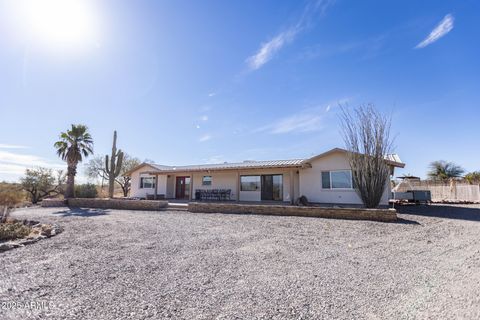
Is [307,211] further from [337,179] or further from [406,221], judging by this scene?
[337,179]

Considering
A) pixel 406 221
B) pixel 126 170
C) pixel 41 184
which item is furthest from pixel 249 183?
pixel 126 170

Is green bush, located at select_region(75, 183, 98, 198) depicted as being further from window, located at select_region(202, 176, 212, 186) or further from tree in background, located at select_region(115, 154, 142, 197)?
window, located at select_region(202, 176, 212, 186)

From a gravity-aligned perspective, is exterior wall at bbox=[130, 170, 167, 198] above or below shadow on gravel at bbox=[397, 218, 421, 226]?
above

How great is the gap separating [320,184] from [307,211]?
17.1 ft

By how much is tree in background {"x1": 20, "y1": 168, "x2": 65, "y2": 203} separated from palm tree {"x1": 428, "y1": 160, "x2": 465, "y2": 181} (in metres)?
42.9

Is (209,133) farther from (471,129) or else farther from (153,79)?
(471,129)

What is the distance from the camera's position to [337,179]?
14422 mm

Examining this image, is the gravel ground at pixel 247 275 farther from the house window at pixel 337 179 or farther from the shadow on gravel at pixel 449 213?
the house window at pixel 337 179

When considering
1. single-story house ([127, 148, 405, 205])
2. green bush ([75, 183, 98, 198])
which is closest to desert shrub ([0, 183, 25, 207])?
green bush ([75, 183, 98, 198])

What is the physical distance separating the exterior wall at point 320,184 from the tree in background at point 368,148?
2.64 m

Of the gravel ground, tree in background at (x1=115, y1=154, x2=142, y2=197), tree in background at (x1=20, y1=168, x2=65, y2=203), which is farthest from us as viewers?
tree in background at (x1=115, y1=154, x2=142, y2=197)

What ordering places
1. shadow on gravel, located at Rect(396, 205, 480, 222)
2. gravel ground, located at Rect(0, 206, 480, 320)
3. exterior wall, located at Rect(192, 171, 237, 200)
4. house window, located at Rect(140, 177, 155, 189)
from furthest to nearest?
house window, located at Rect(140, 177, 155, 189), exterior wall, located at Rect(192, 171, 237, 200), shadow on gravel, located at Rect(396, 205, 480, 222), gravel ground, located at Rect(0, 206, 480, 320)

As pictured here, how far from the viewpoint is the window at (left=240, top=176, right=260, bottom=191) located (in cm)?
1720

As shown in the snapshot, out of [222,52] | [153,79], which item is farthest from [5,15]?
[222,52]
